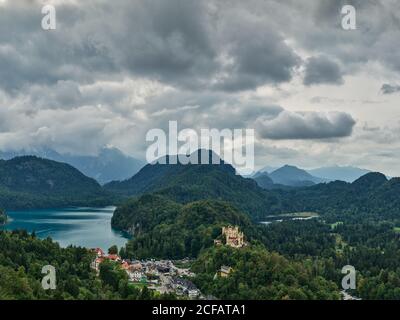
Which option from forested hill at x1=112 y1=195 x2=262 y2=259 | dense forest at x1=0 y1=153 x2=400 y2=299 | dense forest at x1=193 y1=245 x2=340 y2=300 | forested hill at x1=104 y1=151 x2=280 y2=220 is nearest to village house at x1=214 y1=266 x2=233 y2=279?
dense forest at x1=193 y1=245 x2=340 y2=300

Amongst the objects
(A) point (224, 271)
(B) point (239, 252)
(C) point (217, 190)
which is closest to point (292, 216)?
(C) point (217, 190)

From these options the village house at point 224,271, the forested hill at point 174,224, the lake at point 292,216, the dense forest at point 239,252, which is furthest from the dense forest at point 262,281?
the lake at point 292,216

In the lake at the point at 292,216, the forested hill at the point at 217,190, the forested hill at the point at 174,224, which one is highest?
the forested hill at the point at 217,190

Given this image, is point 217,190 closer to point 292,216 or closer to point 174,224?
point 292,216

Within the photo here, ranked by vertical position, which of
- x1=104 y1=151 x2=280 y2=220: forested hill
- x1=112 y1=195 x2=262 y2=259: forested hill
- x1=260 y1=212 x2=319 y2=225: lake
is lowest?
x1=260 y1=212 x2=319 y2=225: lake

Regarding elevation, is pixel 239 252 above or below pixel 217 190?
below

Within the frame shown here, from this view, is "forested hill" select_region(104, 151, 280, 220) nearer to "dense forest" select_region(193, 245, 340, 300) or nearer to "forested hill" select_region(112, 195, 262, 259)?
A: "forested hill" select_region(112, 195, 262, 259)

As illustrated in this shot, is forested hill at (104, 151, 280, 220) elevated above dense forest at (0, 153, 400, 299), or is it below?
above

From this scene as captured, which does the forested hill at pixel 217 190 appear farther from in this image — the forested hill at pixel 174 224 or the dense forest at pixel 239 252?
the forested hill at pixel 174 224

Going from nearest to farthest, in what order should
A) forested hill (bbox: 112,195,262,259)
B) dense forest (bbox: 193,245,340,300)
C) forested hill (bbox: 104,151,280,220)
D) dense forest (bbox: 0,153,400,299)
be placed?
dense forest (bbox: 0,153,400,299)
dense forest (bbox: 193,245,340,300)
forested hill (bbox: 112,195,262,259)
forested hill (bbox: 104,151,280,220)

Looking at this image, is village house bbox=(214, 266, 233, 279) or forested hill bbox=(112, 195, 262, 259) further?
forested hill bbox=(112, 195, 262, 259)
